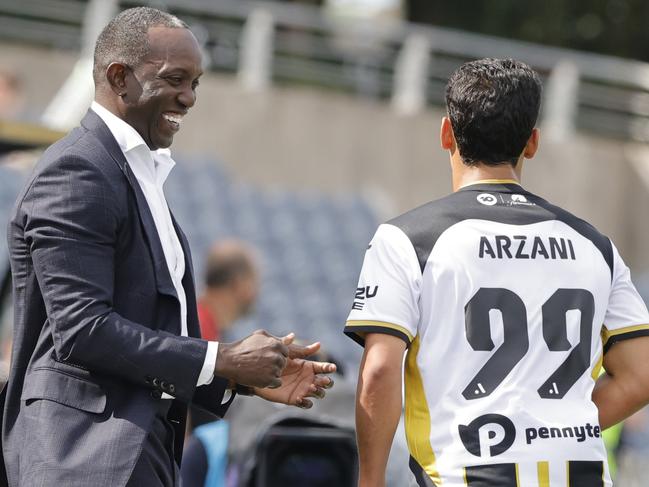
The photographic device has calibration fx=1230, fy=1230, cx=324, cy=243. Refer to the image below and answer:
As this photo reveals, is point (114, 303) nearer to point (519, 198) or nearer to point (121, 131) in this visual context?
point (121, 131)

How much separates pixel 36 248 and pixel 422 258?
3.09ft

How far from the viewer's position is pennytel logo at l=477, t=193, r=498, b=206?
10.4ft

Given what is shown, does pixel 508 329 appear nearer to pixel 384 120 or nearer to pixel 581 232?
pixel 581 232

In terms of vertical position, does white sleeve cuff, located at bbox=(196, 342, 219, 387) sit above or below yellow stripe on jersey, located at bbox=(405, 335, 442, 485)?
above

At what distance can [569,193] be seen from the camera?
14.8m

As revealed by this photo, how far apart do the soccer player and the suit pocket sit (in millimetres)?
645

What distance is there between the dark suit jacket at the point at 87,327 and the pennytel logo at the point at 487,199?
0.80 m

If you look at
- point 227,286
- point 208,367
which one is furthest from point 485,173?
point 227,286

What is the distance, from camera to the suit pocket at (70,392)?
294 centimetres

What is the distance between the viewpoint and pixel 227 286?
19.7 feet

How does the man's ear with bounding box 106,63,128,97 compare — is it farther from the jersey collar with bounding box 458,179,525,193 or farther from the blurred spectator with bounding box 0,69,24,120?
the blurred spectator with bounding box 0,69,24,120

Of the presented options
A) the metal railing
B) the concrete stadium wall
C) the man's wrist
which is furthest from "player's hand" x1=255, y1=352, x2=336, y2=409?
the metal railing

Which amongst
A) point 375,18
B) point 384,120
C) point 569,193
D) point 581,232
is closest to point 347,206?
point 384,120

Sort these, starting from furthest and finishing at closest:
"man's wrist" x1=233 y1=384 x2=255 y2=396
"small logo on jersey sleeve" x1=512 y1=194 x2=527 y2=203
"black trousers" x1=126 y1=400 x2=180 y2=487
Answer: "man's wrist" x1=233 y1=384 x2=255 y2=396
"small logo on jersey sleeve" x1=512 y1=194 x2=527 y2=203
"black trousers" x1=126 y1=400 x2=180 y2=487
